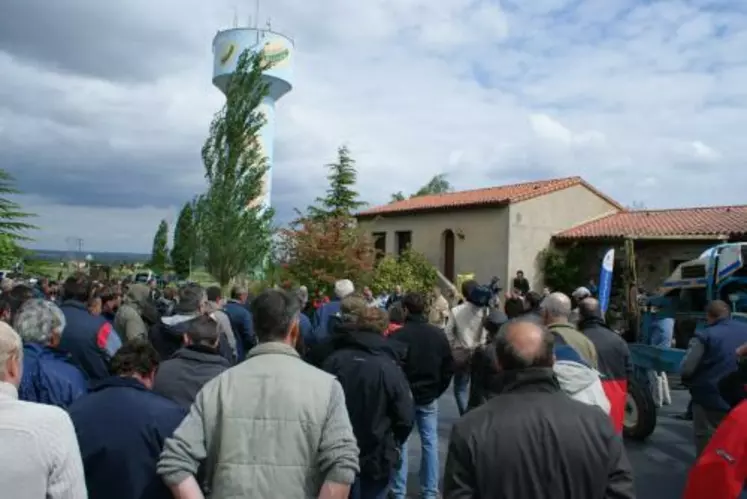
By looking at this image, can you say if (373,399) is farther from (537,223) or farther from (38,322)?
(537,223)

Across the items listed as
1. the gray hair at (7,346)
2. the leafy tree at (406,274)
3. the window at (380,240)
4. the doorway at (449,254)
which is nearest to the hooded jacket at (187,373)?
the gray hair at (7,346)

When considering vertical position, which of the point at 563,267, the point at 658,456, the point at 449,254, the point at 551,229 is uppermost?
the point at 551,229

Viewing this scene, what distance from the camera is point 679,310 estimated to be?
10.6m

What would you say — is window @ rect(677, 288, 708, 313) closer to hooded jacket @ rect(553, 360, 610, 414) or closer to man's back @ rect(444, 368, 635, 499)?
hooded jacket @ rect(553, 360, 610, 414)

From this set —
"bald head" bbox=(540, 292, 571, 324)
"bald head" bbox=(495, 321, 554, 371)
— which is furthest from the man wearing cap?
"bald head" bbox=(495, 321, 554, 371)

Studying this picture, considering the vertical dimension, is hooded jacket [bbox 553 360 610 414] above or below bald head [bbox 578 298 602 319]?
below

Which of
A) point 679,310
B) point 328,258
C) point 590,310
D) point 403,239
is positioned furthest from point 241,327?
point 403,239

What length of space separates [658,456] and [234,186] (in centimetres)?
2043

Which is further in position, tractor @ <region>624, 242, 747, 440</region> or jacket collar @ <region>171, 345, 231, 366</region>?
tractor @ <region>624, 242, 747, 440</region>

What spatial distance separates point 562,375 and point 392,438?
1118 mm

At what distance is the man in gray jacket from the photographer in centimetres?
263

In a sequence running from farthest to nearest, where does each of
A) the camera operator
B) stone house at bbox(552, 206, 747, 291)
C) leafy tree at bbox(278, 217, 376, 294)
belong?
leafy tree at bbox(278, 217, 376, 294) → stone house at bbox(552, 206, 747, 291) → the camera operator

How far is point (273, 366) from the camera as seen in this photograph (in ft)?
9.07

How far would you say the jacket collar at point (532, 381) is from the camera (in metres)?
2.58
